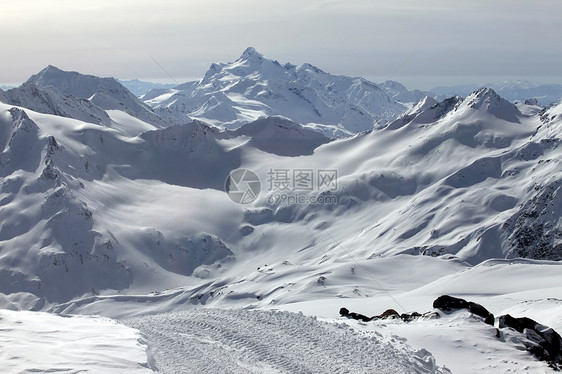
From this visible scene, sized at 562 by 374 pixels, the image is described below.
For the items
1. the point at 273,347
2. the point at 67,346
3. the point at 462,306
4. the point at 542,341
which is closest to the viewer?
the point at 67,346

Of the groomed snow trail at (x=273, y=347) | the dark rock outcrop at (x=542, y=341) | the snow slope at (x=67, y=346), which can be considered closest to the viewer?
the snow slope at (x=67, y=346)

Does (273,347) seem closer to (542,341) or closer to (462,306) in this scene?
(462,306)

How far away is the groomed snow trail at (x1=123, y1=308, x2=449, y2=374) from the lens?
89.8ft

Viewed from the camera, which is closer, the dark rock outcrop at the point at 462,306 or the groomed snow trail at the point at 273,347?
the groomed snow trail at the point at 273,347

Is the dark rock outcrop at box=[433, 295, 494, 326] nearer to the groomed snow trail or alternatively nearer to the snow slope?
the groomed snow trail

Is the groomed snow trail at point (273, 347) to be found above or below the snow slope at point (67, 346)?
below

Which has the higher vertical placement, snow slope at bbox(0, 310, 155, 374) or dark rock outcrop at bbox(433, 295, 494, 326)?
snow slope at bbox(0, 310, 155, 374)

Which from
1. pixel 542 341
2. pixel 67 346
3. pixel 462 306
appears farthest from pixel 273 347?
pixel 542 341

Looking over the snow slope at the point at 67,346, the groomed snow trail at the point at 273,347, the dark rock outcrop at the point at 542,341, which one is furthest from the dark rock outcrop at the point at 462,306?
the snow slope at the point at 67,346

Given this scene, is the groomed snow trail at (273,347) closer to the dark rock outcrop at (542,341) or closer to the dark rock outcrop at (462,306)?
the dark rock outcrop at (542,341)

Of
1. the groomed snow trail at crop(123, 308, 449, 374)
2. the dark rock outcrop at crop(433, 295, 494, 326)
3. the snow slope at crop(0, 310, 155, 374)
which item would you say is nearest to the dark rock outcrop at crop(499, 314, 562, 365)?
the dark rock outcrop at crop(433, 295, 494, 326)

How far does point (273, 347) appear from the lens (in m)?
29.9

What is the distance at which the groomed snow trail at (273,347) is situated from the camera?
89.8 ft

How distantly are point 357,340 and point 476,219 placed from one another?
155906mm
